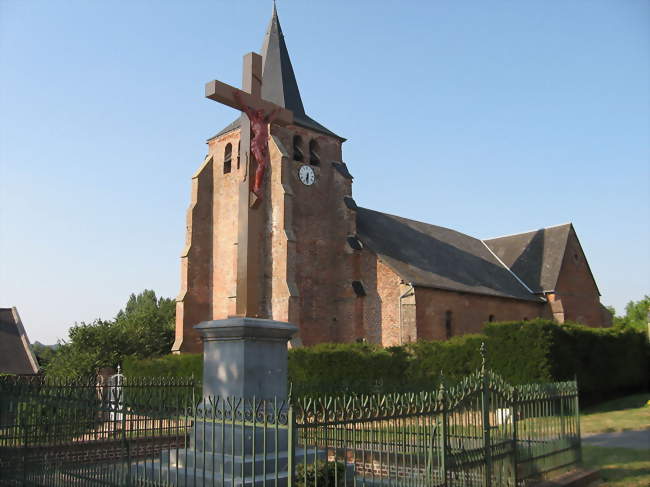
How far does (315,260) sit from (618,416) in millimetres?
16219

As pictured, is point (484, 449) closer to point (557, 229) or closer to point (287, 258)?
point (287, 258)

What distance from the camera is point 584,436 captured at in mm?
14867

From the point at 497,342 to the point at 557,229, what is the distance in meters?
22.0

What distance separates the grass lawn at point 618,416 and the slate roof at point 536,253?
1269 cm

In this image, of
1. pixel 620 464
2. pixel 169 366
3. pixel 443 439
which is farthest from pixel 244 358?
pixel 169 366

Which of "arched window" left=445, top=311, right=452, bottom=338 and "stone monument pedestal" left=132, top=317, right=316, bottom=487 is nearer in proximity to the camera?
"stone monument pedestal" left=132, top=317, right=316, bottom=487

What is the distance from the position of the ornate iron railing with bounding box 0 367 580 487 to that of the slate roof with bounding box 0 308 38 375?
80.4 feet

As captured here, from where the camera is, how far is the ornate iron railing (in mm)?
6426

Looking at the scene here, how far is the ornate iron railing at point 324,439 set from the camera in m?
6.43

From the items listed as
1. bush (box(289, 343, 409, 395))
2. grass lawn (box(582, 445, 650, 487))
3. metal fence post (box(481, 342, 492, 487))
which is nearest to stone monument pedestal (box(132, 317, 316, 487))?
metal fence post (box(481, 342, 492, 487))

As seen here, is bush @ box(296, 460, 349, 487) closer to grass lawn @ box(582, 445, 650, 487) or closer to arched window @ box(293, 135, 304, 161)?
grass lawn @ box(582, 445, 650, 487)

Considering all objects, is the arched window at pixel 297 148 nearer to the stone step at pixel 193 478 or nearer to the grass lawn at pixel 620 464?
the grass lawn at pixel 620 464

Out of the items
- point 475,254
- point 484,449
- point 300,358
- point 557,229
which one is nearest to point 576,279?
point 557,229

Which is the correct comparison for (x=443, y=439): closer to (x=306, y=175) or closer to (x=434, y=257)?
(x=306, y=175)
